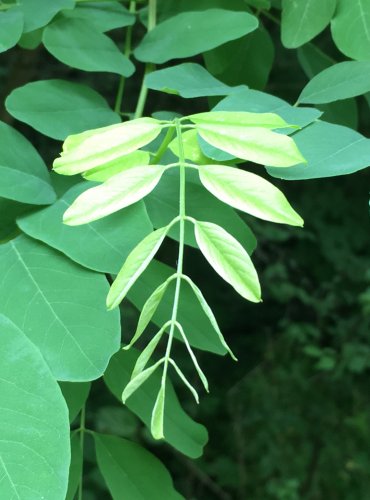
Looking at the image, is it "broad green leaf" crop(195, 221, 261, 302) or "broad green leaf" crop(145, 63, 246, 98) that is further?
"broad green leaf" crop(145, 63, 246, 98)

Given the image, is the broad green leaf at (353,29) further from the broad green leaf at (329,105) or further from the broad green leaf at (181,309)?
the broad green leaf at (181,309)

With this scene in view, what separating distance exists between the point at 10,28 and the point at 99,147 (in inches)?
10.5

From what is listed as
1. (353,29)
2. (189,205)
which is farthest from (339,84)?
(189,205)

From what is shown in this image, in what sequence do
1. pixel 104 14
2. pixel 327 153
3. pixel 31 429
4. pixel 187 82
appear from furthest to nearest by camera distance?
pixel 104 14 < pixel 187 82 < pixel 327 153 < pixel 31 429

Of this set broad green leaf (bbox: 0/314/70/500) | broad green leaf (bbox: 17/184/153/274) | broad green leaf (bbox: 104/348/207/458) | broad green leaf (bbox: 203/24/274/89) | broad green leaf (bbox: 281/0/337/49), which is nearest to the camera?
broad green leaf (bbox: 0/314/70/500)

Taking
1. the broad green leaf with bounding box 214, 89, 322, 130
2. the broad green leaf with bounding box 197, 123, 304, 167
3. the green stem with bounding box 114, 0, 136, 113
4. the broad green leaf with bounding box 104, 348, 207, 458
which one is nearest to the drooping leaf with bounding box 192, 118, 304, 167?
the broad green leaf with bounding box 197, 123, 304, 167

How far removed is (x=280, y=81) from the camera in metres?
2.15

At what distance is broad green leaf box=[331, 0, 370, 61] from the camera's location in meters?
0.74

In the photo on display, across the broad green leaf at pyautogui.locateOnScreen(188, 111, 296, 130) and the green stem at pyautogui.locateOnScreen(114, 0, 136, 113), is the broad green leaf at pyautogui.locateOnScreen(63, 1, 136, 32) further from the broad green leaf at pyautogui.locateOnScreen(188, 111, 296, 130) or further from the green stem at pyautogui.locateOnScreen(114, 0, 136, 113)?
the broad green leaf at pyautogui.locateOnScreen(188, 111, 296, 130)

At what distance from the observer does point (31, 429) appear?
1.53ft

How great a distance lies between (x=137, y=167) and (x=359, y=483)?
7.22 ft

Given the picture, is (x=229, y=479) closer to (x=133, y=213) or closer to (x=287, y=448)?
(x=287, y=448)

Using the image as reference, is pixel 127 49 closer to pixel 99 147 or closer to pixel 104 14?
pixel 104 14

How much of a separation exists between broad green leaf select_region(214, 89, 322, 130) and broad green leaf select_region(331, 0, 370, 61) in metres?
0.12
